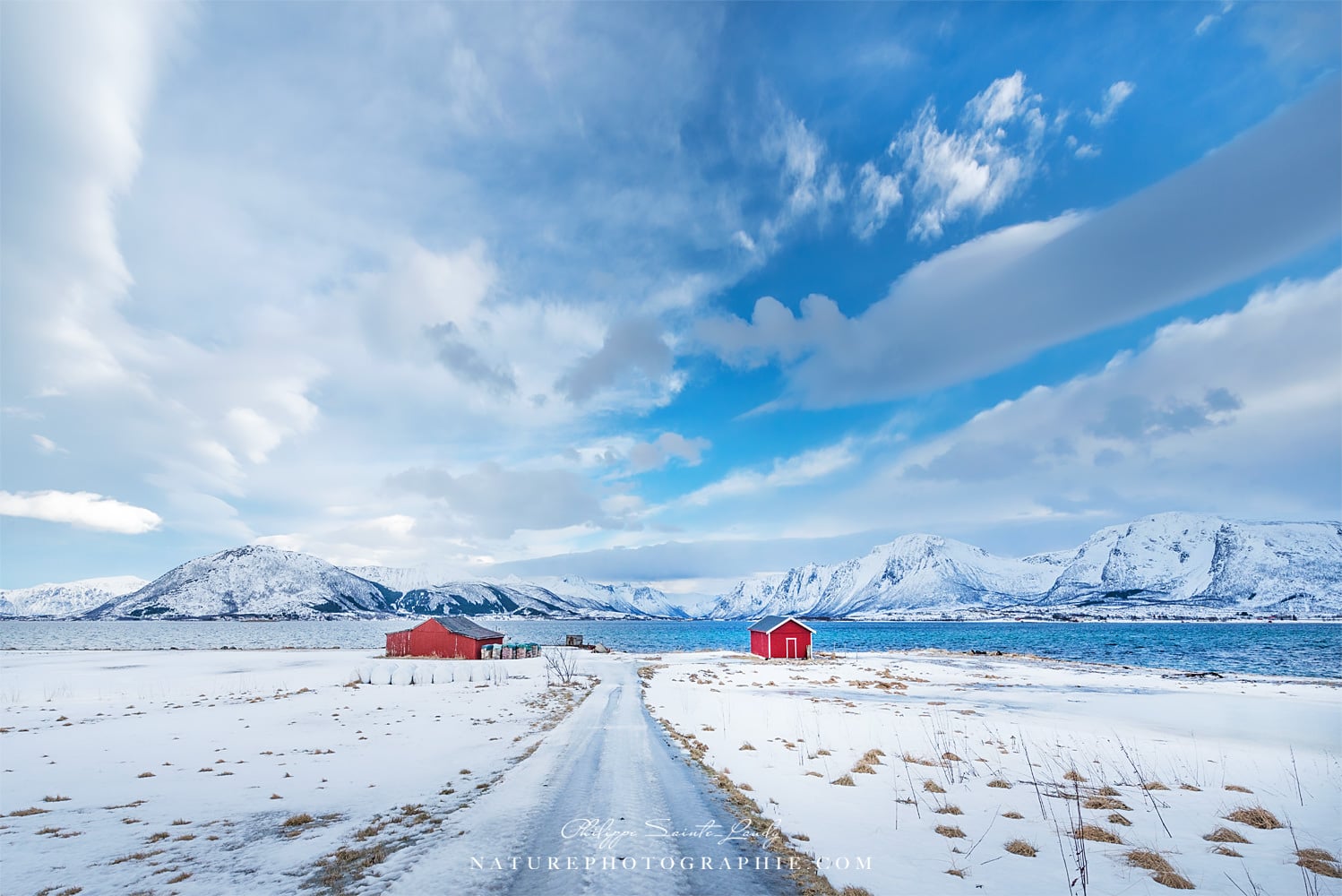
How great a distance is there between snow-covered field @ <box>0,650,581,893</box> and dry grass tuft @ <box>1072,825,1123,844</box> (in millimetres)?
12913

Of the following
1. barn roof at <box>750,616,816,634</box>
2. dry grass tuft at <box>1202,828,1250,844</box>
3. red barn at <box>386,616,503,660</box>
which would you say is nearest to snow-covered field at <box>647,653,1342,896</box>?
dry grass tuft at <box>1202,828,1250,844</box>

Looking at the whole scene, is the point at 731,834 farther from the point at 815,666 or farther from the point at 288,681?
the point at 815,666

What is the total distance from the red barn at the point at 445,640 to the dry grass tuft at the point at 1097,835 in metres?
64.7

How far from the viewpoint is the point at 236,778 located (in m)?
17.4

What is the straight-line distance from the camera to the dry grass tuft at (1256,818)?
42.2 ft

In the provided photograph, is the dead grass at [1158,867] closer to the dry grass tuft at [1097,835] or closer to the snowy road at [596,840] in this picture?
the dry grass tuft at [1097,835]

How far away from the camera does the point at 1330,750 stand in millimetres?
22578

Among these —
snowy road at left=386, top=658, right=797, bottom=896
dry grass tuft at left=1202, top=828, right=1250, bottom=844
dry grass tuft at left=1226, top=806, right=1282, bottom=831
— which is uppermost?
snowy road at left=386, top=658, right=797, bottom=896

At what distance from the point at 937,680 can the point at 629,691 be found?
29115 mm

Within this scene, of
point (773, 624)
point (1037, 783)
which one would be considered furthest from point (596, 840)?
point (773, 624)

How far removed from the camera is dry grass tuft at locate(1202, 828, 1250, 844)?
11.8 meters

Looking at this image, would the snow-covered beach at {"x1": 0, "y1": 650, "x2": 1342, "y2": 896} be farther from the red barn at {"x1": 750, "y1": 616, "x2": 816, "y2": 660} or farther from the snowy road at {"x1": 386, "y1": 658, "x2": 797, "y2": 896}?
the red barn at {"x1": 750, "y1": 616, "x2": 816, "y2": 660}

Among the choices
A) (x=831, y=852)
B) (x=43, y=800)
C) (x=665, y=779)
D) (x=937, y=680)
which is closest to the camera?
(x=831, y=852)

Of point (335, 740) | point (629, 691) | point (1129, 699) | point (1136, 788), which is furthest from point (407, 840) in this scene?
point (1129, 699)
